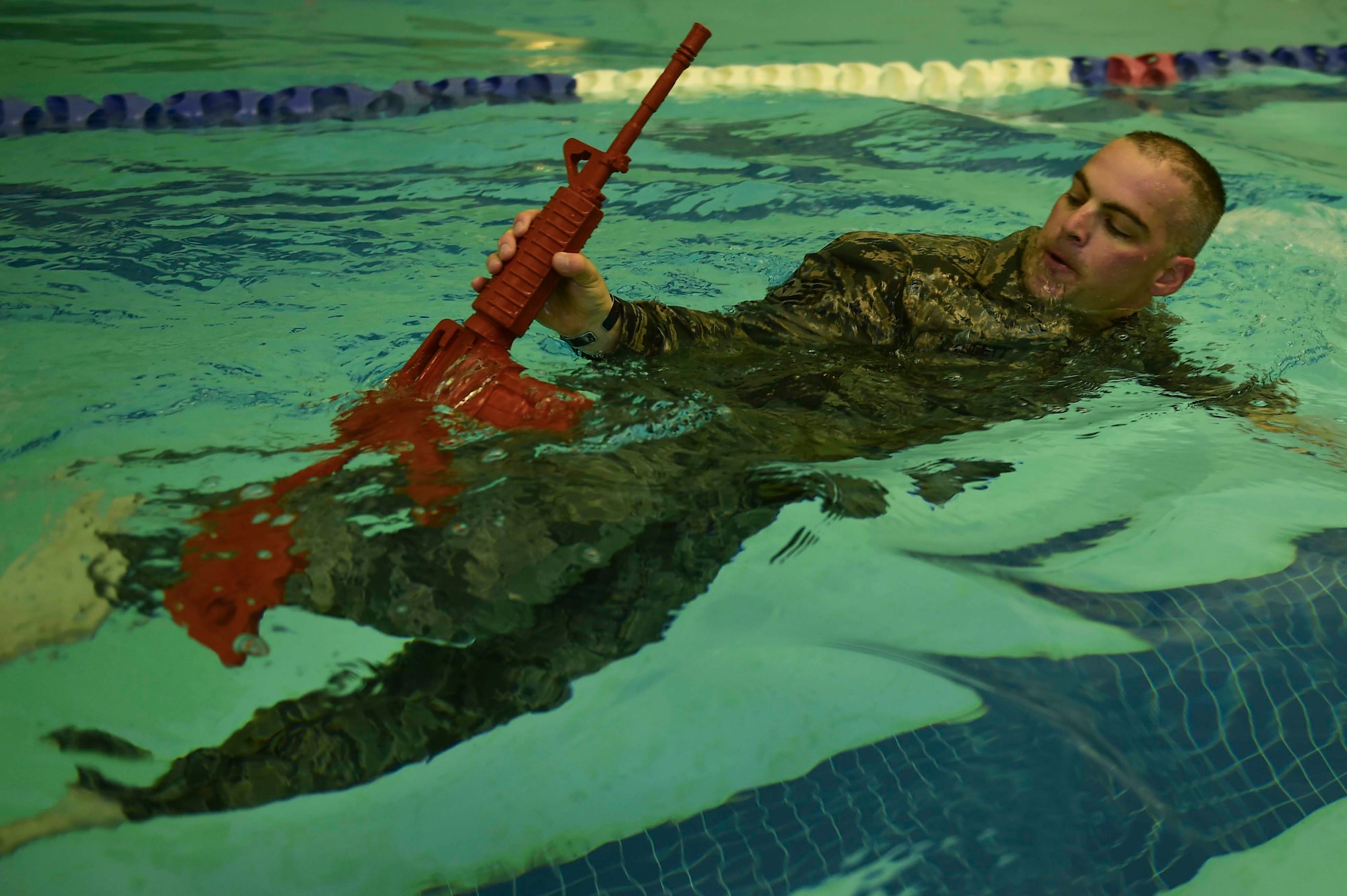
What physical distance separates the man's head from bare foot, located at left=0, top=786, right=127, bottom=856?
1823 mm

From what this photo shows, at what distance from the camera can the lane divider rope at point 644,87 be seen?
4086 mm

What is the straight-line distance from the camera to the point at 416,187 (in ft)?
11.8

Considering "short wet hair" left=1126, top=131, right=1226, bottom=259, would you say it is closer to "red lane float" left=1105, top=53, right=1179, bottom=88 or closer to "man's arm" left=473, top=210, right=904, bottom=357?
"man's arm" left=473, top=210, right=904, bottom=357

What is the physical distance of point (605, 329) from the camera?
1.86 meters

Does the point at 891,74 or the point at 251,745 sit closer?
the point at 251,745

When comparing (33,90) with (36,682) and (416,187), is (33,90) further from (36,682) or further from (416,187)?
(36,682)

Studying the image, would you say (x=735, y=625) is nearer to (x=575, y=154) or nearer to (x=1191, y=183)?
(x=575, y=154)

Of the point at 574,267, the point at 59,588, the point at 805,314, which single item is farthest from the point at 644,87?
the point at 59,588

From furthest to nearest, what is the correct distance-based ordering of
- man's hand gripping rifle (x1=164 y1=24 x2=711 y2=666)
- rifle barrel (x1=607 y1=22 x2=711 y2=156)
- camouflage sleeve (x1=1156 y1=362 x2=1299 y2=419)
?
camouflage sleeve (x1=1156 y1=362 x2=1299 y2=419), rifle barrel (x1=607 y1=22 x2=711 y2=156), man's hand gripping rifle (x1=164 y1=24 x2=711 y2=666)

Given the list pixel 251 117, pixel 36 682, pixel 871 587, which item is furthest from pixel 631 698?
pixel 251 117

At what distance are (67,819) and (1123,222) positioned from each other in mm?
2016

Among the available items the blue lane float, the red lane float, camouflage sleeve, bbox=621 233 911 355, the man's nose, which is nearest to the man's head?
the man's nose

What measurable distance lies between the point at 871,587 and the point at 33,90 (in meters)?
4.24

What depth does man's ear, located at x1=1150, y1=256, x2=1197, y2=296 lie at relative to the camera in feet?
7.18
